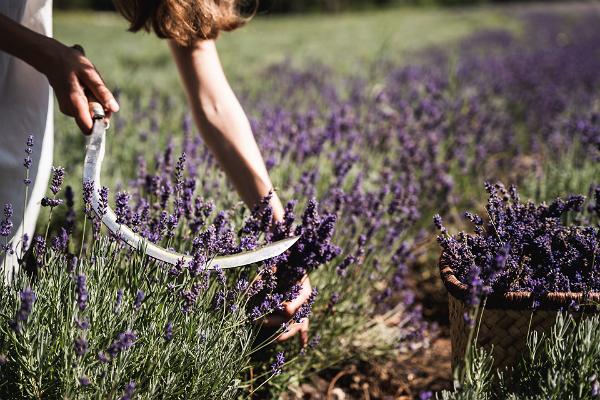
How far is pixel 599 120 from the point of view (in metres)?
3.44

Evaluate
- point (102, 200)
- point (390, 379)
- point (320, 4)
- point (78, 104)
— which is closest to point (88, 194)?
point (102, 200)

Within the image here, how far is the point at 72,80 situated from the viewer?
5.16ft

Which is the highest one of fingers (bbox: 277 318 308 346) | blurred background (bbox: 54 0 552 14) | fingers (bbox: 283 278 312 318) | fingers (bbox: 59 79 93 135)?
fingers (bbox: 59 79 93 135)

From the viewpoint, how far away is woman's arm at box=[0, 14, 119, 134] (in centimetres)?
158

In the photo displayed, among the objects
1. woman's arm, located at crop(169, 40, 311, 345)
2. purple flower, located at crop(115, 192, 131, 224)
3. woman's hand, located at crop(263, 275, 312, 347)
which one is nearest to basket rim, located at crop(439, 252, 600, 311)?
woman's hand, located at crop(263, 275, 312, 347)

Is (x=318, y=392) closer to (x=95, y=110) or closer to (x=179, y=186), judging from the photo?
(x=179, y=186)

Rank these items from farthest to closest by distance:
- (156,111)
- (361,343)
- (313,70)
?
(313,70) < (156,111) < (361,343)

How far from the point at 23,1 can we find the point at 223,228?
99 centimetres

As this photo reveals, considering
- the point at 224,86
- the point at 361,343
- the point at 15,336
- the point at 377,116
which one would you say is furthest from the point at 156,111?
the point at 15,336

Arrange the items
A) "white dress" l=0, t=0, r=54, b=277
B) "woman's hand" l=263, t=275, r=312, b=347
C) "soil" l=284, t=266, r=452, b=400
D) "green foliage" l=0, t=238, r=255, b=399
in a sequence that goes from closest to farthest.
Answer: "green foliage" l=0, t=238, r=255, b=399 → "woman's hand" l=263, t=275, r=312, b=347 → "white dress" l=0, t=0, r=54, b=277 → "soil" l=284, t=266, r=452, b=400

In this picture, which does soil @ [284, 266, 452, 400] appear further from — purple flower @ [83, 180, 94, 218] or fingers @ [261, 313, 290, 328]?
purple flower @ [83, 180, 94, 218]

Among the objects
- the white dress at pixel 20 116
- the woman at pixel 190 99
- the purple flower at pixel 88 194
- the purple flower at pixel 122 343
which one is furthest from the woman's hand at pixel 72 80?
the purple flower at pixel 122 343

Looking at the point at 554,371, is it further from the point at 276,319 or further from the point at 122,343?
the point at 122,343

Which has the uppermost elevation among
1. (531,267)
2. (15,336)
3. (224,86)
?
(224,86)
